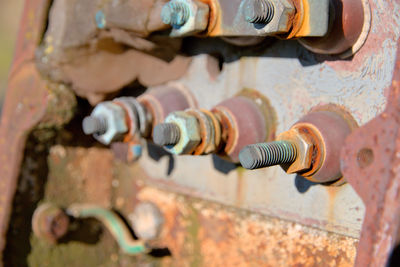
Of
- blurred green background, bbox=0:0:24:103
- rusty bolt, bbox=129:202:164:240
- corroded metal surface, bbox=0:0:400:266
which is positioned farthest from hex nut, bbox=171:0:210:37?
blurred green background, bbox=0:0:24:103

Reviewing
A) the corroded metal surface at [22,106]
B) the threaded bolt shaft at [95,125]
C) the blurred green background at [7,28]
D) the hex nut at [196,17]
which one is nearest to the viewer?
the hex nut at [196,17]

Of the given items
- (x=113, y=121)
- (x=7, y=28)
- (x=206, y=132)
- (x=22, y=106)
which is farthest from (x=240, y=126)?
(x=7, y=28)

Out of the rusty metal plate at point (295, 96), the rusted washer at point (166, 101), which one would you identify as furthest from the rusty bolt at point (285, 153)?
the rusted washer at point (166, 101)

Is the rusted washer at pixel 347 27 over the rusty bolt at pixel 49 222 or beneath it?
over

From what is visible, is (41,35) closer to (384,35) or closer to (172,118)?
(172,118)

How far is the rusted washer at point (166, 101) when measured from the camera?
3.43 feet

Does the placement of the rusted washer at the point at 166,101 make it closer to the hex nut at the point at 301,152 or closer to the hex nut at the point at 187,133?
the hex nut at the point at 187,133

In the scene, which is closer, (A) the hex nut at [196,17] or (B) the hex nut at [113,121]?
(A) the hex nut at [196,17]

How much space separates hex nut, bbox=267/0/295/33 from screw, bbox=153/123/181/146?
0.88 feet

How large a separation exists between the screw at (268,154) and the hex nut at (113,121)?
0.37m

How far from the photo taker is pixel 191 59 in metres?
1.07

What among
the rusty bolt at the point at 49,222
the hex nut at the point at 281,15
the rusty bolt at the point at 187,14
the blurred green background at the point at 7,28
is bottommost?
the rusty bolt at the point at 49,222

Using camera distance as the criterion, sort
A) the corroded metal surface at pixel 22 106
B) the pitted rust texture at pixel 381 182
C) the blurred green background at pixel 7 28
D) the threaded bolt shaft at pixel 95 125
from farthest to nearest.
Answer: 1. the blurred green background at pixel 7 28
2. the corroded metal surface at pixel 22 106
3. the threaded bolt shaft at pixel 95 125
4. the pitted rust texture at pixel 381 182

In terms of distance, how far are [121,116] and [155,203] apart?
0.32 meters
